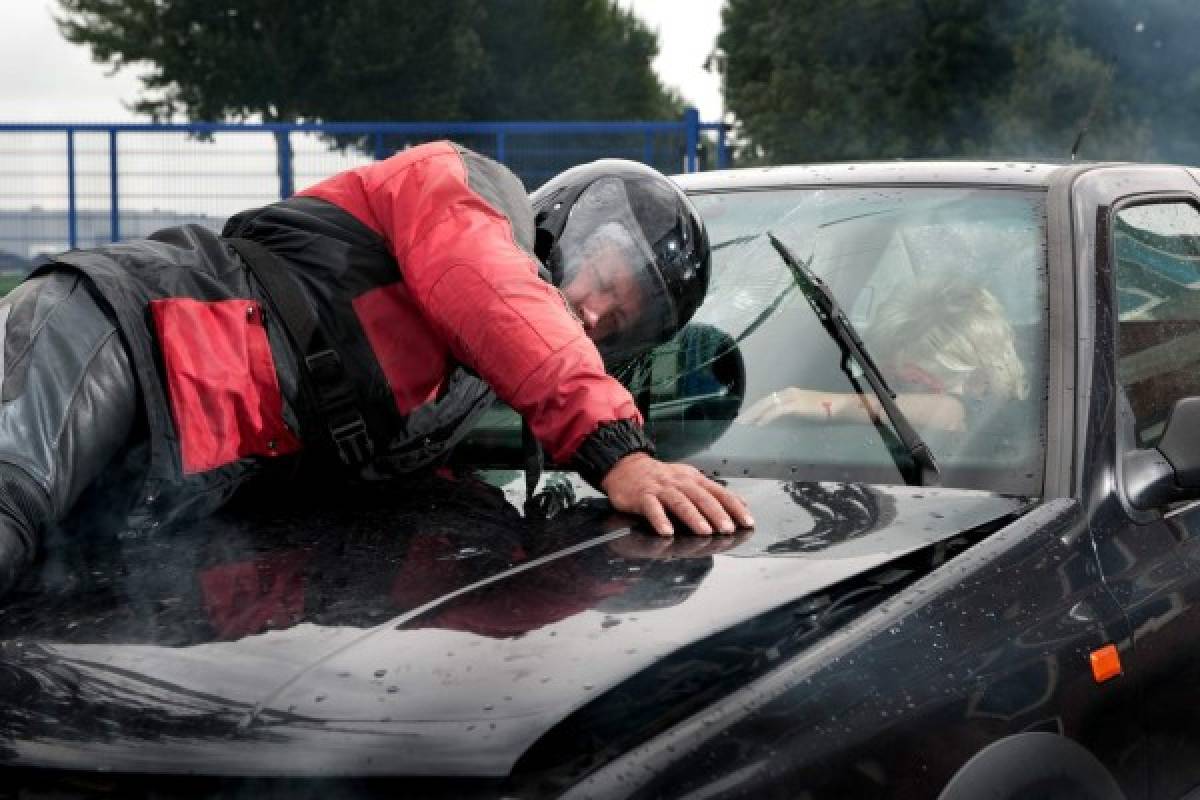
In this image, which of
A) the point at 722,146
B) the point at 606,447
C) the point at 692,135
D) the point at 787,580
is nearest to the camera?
the point at 787,580

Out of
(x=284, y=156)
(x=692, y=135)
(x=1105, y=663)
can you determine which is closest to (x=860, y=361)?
(x=1105, y=663)

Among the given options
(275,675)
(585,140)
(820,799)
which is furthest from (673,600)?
(585,140)

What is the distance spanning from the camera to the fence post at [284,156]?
14.0 meters

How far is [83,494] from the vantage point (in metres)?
2.44

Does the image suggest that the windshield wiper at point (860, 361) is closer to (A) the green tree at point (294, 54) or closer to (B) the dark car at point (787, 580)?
(B) the dark car at point (787, 580)

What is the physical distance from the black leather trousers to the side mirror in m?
1.51

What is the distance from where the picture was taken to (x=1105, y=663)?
7.13ft

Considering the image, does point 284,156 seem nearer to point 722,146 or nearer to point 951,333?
point 722,146

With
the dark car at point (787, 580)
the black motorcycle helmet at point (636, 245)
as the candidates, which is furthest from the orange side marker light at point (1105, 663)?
the black motorcycle helmet at point (636, 245)

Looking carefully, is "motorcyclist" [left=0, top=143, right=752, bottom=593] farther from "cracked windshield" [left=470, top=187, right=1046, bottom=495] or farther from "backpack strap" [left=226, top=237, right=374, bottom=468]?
"cracked windshield" [left=470, top=187, right=1046, bottom=495]

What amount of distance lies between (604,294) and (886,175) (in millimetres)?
667

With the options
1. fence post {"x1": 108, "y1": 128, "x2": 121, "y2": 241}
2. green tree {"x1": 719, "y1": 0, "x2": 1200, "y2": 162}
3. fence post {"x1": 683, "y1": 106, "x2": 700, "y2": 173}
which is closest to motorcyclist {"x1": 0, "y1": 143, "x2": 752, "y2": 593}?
fence post {"x1": 683, "y1": 106, "x2": 700, "y2": 173}

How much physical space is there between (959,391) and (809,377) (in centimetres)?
25

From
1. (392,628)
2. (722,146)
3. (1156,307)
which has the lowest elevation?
(722,146)
